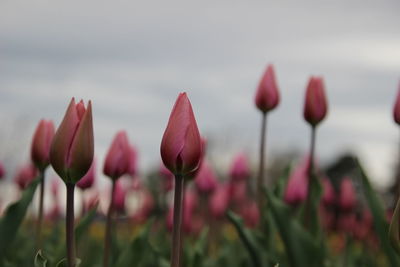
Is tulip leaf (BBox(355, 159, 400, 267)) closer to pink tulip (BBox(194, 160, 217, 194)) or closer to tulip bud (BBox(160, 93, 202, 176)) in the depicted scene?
tulip bud (BBox(160, 93, 202, 176))

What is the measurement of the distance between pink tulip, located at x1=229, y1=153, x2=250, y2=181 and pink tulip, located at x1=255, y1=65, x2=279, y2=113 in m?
1.64

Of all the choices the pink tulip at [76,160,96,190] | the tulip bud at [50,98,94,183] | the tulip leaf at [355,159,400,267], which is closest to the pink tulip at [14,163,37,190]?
the pink tulip at [76,160,96,190]

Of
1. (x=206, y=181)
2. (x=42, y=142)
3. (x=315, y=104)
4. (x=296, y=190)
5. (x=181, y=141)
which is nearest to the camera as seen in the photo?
(x=181, y=141)

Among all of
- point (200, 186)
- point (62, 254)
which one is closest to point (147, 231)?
point (62, 254)

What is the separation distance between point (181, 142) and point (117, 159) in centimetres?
105

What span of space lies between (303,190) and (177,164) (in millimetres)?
2765

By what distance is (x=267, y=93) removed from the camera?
3.94 m

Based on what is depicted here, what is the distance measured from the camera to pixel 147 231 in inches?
131

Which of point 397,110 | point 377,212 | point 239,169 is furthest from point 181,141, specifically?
point 239,169

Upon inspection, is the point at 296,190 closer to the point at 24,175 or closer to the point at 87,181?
the point at 87,181

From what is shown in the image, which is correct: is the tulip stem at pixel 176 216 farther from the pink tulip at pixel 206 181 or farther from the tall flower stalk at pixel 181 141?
the pink tulip at pixel 206 181

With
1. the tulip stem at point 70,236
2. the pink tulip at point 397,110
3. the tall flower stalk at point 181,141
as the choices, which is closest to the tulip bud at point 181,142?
the tall flower stalk at point 181,141

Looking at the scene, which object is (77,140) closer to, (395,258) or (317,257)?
(395,258)

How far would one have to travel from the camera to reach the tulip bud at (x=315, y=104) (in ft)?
11.6
